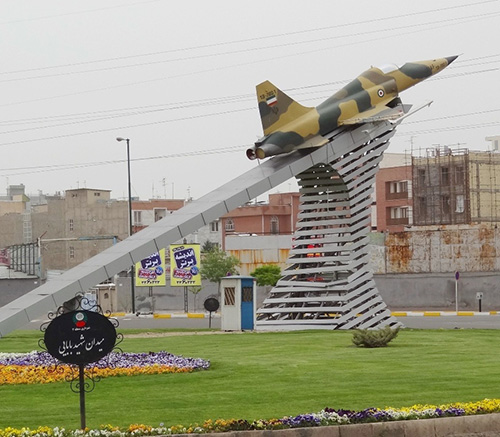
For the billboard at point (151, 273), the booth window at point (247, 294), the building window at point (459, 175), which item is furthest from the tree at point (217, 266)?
the booth window at point (247, 294)

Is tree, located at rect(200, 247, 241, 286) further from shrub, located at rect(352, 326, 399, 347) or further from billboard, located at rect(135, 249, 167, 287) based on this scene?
shrub, located at rect(352, 326, 399, 347)

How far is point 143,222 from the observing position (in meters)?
122

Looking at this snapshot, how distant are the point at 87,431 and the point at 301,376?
761cm

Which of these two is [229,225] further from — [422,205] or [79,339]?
[79,339]

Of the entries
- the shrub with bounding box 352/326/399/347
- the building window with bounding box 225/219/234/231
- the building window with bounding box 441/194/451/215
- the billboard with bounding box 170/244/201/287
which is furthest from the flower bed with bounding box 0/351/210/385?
the building window with bounding box 225/219/234/231

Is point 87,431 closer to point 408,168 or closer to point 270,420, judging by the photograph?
point 270,420

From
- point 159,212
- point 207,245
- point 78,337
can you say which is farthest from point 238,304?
point 207,245

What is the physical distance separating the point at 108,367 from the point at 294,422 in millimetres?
9125

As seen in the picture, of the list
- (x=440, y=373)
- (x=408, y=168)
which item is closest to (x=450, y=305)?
(x=408, y=168)

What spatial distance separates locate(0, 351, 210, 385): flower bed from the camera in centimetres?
2514

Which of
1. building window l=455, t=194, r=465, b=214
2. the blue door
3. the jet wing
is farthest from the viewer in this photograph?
building window l=455, t=194, r=465, b=214

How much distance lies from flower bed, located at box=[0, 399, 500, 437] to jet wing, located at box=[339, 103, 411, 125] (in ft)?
72.7

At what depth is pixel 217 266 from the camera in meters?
90.4

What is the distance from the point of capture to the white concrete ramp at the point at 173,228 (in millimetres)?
30312
